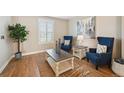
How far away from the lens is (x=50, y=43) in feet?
5.83

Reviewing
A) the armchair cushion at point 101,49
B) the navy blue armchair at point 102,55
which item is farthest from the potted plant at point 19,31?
the armchair cushion at point 101,49

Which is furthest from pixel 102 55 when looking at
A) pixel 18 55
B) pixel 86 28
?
pixel 18 55

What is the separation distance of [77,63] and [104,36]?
64 cm

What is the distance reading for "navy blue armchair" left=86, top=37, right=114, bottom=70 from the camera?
1.70 metres

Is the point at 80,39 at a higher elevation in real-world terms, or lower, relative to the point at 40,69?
higher

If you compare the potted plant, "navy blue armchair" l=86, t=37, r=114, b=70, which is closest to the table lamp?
"navy blue armchair" l=86, t=37, r=114, b=70

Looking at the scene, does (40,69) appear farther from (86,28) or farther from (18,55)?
(86,28)

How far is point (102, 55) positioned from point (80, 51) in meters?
0.40

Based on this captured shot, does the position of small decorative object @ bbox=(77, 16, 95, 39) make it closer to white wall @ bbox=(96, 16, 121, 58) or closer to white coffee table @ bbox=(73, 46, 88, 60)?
white wall @ bbox=(96, 16, 121, 58)

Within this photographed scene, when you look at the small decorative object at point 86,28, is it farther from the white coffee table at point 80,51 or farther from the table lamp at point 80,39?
the white coffee table at point 80,51

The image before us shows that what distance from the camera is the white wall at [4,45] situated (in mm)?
1630

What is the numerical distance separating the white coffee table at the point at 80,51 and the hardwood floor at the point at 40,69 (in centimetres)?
9
